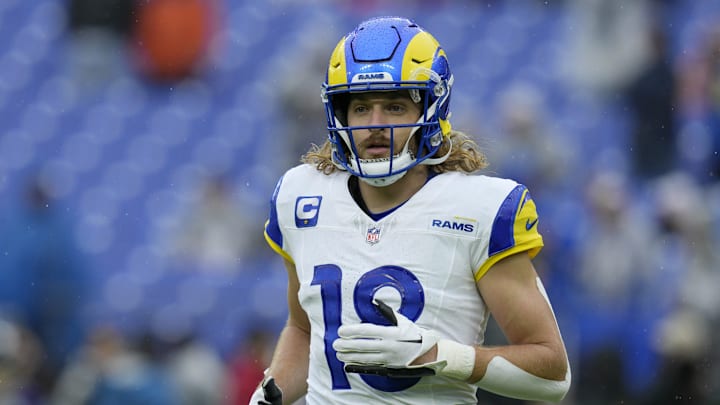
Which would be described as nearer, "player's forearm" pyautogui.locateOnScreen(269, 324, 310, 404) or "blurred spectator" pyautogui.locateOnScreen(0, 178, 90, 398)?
"player's forearm" pyautogui.locateOnScreen(269, 324, 310, 404)

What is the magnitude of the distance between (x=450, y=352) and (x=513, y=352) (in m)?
0.20

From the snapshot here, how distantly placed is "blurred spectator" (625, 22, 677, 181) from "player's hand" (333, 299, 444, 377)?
17.6 feet

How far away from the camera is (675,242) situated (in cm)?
714

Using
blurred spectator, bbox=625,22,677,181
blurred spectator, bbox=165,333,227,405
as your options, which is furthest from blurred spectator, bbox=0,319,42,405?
blurred spectator, bbox=625,22,677,181

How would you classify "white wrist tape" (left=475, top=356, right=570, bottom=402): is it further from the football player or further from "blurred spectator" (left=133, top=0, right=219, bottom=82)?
"blurred spectator" (left=133, top=0, right=219, bottom=82)

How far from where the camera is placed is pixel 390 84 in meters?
3.08

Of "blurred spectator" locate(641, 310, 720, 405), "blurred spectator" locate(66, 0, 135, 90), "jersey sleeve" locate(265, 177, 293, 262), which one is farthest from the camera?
"blurred spectator" locate(66, 0, 135, 90)

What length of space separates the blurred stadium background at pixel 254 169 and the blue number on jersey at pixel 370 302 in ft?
10.9

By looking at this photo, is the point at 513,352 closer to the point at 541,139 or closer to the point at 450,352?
the point at 450,352

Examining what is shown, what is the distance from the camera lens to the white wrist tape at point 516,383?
2992 millimetres

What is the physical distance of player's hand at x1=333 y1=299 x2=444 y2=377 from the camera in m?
2.83

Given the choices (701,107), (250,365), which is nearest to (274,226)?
(250,365)

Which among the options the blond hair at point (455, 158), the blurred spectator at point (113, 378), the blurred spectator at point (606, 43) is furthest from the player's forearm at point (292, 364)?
the blurred spectator at point (606, 43)

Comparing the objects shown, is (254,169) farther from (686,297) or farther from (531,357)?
(531,357)
